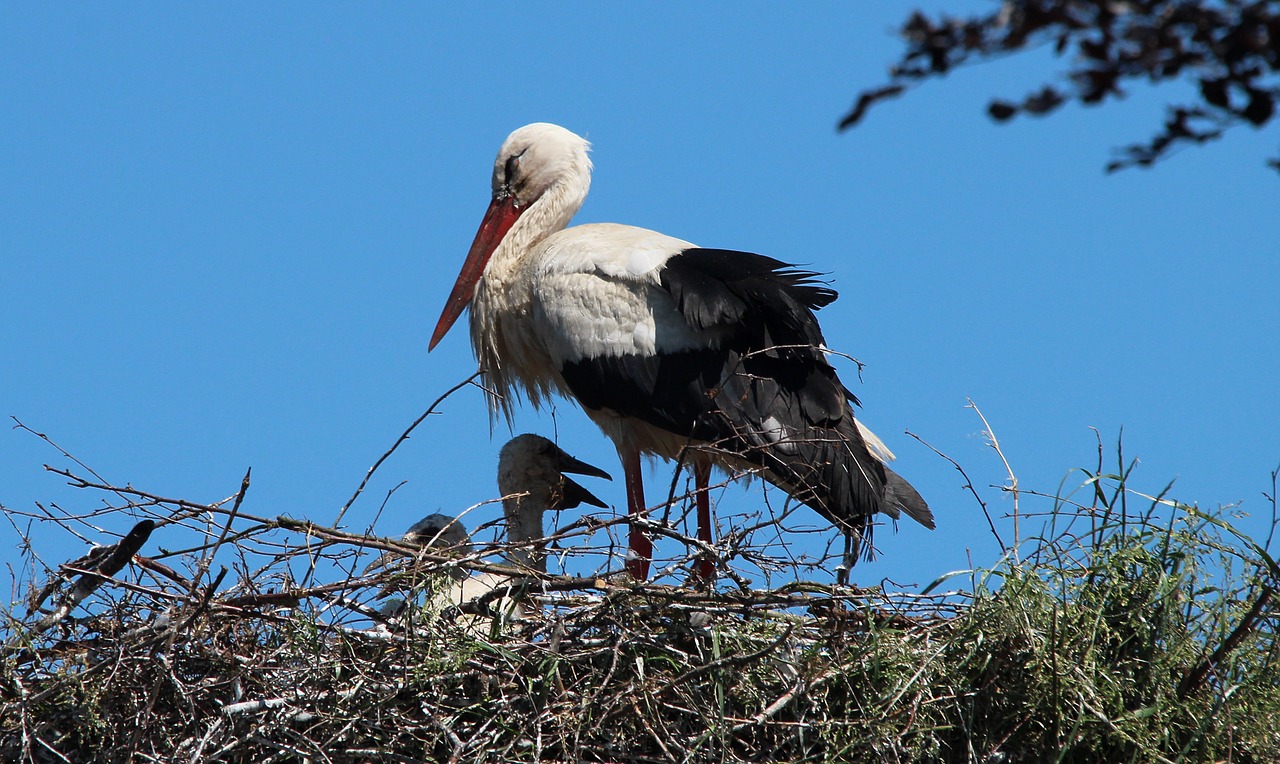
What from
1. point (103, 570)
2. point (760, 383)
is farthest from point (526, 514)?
point (103, 570)

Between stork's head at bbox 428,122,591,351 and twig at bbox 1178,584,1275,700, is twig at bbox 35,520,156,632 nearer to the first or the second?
stork's head at bbox 428,122,591,351

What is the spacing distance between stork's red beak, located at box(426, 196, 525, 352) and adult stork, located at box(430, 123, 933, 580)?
354 mm

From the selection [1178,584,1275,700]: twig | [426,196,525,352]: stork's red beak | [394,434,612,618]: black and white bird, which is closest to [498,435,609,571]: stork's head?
[394,434,612,618]: black and white bird

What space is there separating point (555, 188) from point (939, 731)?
9.99 ft

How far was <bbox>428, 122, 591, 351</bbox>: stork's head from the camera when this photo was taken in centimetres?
593

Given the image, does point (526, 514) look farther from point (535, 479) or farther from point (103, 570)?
point (103, 570)

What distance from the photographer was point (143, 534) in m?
3.70

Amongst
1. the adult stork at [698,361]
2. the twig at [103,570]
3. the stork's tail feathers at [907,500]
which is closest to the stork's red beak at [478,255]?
the adult stork at [698,361]

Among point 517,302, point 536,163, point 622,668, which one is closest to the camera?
point 622,668

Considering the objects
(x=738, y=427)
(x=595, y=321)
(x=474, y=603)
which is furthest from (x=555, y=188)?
(x=474, y=603)

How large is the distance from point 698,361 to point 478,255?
1.41m

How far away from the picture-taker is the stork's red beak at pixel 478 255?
591 centimetres

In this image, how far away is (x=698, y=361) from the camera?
5.08 metres

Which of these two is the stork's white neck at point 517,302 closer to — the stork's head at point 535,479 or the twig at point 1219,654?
the stork's head at point 535,479
